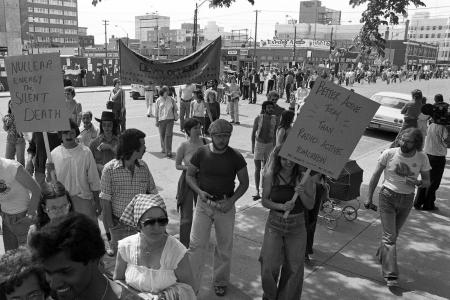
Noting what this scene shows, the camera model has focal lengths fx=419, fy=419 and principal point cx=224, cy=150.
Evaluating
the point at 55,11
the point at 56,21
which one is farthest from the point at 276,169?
the point at 55,11

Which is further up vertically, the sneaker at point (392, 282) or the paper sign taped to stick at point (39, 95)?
the paper sign taped to stick at point (39, 95)

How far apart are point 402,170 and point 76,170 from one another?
11.3 feet

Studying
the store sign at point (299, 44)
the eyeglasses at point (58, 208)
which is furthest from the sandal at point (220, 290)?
the store sign at point (299, 44)

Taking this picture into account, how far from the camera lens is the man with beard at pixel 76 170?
4215 millimetres

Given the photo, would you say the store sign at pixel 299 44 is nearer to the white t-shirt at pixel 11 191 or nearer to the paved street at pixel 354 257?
the paved street at pixel 354 257

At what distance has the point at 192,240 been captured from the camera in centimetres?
424

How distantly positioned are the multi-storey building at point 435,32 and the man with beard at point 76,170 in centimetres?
15178

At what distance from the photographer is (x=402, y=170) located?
455 centimetres

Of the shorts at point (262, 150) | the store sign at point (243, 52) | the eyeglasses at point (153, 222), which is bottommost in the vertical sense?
the shorts at point (262, 150)

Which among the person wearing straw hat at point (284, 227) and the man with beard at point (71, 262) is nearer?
the man with beard at point (71, 262)

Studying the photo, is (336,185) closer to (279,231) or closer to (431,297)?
(431,297)

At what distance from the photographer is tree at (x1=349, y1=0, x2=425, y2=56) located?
9031mm

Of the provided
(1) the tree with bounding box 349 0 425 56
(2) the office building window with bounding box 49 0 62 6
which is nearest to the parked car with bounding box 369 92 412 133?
(1) the tree with bounding box 349 0 425 56

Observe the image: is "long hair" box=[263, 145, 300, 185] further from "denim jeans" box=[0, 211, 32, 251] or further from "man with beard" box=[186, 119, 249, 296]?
"denim jeans" box=[0, 211, 32, 251]
